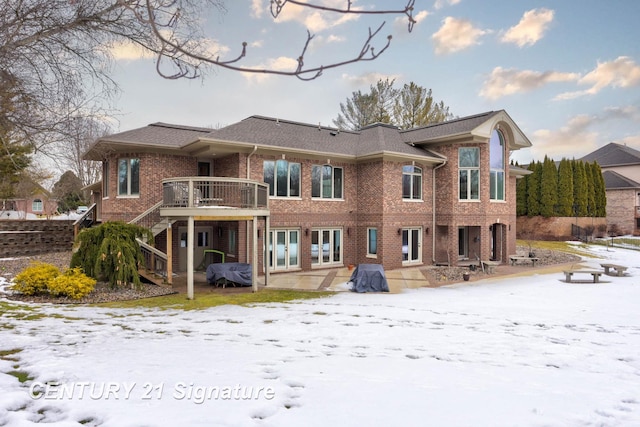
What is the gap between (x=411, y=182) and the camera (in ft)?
63.3

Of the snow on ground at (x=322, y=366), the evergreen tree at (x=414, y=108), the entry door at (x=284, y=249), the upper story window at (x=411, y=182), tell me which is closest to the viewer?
the snow on ground at (x=322, y=366)

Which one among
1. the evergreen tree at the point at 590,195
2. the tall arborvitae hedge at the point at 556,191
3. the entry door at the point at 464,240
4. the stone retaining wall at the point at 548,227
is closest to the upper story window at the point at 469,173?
the entry door at the point at 464,240

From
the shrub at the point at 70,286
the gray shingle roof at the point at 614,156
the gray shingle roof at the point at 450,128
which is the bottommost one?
the shrub at the point at 70,286

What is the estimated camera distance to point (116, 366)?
550cm

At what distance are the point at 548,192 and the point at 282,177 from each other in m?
26.8

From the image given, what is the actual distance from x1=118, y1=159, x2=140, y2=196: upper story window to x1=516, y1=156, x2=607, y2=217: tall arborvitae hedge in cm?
3174

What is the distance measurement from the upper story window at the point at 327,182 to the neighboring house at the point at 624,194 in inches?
1391

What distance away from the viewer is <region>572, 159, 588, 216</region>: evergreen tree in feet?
113

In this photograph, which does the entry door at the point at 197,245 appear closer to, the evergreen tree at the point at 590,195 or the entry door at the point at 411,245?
the entry door at the point at 411,245

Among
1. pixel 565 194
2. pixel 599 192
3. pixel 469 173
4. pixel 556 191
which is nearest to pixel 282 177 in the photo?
pixel 469 173

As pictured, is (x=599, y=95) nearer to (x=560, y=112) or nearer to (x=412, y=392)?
(x=560, y=112)

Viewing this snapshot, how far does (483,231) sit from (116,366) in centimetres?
1787

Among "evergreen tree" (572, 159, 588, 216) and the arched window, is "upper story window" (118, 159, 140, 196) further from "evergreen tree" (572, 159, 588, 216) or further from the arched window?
the arched window

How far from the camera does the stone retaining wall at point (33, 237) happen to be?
20.2 m
